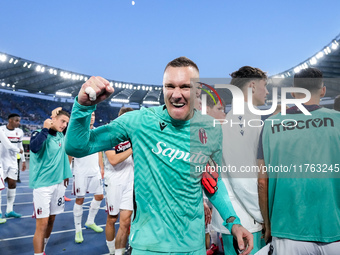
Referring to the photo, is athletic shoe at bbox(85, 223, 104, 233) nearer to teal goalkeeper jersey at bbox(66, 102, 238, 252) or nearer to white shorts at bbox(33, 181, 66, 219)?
white shorts at bbox(33, 181, 66, 219)

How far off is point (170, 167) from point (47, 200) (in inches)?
123

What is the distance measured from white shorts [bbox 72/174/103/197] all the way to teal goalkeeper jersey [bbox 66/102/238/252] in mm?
4136

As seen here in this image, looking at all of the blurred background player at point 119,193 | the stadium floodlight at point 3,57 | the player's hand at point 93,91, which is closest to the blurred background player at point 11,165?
the blurred background player at point 119,193

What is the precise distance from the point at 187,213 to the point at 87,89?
0.98 metres

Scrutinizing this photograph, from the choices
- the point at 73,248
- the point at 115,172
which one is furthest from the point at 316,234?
the point at 73,248

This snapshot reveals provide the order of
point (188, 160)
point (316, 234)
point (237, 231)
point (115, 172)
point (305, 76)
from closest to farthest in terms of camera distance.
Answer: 1. point (237, 231)
2. point (188, 160)
3. point (316, 234)
4. point (305, 76)
5. point (115, 172)

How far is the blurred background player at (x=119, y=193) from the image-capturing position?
156 inches

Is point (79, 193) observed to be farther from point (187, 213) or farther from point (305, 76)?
point (305, 76)

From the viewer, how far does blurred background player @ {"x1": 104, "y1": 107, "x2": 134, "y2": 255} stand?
3.97 m

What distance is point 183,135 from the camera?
1743 millimetres

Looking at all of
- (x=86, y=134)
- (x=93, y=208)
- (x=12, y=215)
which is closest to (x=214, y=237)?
(x=93, y=208)

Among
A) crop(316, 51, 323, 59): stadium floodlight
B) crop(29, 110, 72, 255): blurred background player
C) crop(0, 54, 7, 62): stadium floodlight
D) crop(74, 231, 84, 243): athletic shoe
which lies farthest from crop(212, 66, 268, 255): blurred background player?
crop(0, 54, 7, 62): stadium floodlight

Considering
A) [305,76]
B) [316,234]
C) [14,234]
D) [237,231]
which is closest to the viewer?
[237,231]

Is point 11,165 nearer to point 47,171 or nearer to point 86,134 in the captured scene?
point 47,171
